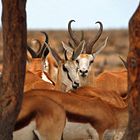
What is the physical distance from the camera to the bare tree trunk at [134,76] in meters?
7.65

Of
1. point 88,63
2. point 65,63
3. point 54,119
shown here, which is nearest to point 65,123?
point 54,119

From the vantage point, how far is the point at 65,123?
892 cm

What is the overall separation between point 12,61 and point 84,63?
5.63 meters

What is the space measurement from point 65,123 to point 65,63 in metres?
3.38

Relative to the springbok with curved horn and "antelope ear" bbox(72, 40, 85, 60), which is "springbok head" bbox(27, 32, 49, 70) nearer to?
the springbok with curved horn

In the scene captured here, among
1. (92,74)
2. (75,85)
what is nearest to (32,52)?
(92,74)

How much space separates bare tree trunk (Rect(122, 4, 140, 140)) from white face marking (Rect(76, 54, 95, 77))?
5.28 metres

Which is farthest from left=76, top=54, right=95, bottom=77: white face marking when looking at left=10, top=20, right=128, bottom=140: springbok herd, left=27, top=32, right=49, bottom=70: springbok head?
left=27, top=32, right=49, bottom=70: springbok head

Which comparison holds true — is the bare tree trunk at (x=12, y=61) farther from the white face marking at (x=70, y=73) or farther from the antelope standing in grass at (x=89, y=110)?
the white face marking at (x=70, y=73)

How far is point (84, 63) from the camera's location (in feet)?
43.1

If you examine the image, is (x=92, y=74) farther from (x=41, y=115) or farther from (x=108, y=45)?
(x=108, y=45)

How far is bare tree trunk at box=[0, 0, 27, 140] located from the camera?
759 cm

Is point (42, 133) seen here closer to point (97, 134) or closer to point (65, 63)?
point (97, 134)

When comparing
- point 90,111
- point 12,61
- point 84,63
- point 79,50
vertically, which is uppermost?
point 12,61
